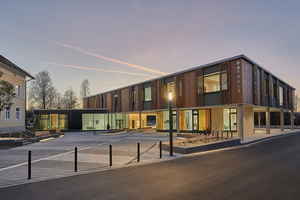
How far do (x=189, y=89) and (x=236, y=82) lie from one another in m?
6.51

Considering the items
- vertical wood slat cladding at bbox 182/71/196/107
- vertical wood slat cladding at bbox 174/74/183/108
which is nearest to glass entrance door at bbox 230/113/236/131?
vertical wood slat cladding at bbox 182/71/196/107

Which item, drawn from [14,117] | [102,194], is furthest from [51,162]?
[14,117]

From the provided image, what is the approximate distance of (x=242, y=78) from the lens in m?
20.3

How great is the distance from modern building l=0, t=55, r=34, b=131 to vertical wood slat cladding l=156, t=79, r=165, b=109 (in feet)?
61.6

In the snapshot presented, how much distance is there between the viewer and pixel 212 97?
76.6 ft

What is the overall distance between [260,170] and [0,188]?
9.14m

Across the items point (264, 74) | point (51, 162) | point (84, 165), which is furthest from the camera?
point (264, 74)

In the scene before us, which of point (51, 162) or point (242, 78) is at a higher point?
point (242, 78)

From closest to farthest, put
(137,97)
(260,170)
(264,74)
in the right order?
(260,170) < (264,74) < (137,97)

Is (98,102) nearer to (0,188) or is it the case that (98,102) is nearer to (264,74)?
(264,74)

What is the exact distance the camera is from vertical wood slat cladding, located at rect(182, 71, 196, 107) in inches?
1004

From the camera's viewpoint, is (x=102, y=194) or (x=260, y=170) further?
(x=260, y=170)

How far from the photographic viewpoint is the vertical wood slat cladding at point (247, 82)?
20781 millimetres

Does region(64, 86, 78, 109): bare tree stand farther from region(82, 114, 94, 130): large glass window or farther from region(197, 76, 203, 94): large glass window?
region(197, 76, 203, 94): large glass window
